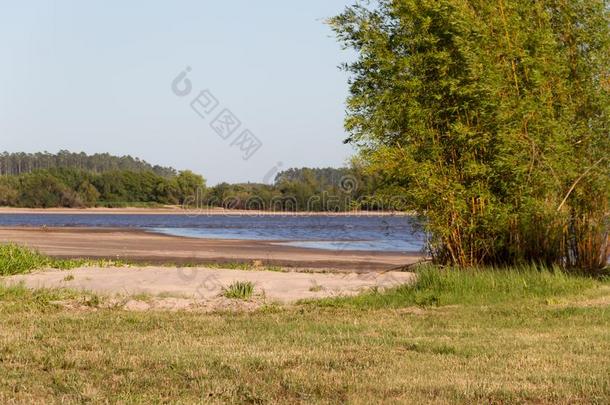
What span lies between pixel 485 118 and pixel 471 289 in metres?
3.46

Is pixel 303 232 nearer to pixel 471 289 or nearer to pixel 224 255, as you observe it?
pixel 224 255

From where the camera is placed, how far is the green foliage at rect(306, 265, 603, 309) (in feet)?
43.1

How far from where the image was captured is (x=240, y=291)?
14188mm

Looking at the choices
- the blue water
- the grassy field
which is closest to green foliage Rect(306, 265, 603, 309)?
the grassy field

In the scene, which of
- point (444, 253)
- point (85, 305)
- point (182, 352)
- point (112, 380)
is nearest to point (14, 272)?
point (85, 305)

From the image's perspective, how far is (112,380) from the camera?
7.06 meters

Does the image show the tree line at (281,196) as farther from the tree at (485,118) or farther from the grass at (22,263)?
the tree at (485,118)

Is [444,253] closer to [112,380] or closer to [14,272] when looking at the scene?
[14,272]

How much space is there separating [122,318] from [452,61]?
25.5 ft

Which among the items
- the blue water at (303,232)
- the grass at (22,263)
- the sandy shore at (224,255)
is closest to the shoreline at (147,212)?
the blue water at (303,232)

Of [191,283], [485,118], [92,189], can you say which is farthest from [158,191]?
[485,118]

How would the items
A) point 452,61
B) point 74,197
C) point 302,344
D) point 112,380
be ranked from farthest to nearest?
point 74,197 → point 452,61 → point 302,344 → point 112,380

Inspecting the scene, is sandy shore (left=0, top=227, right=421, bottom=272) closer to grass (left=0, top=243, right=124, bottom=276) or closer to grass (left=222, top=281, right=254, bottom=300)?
grass (left=0, top=243, right=124, bottom=276)

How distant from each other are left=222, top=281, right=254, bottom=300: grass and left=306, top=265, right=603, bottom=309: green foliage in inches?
54.2
